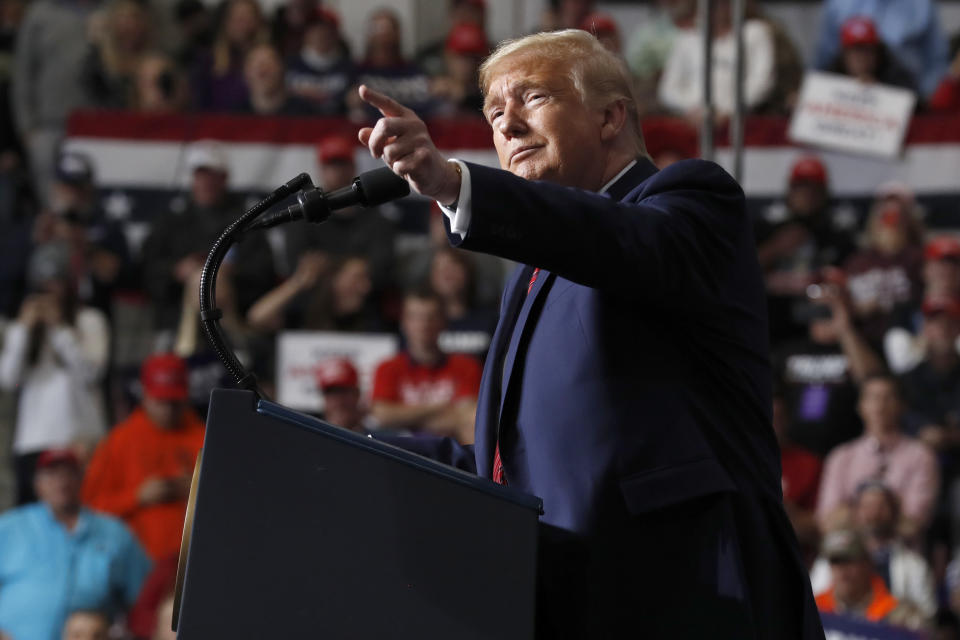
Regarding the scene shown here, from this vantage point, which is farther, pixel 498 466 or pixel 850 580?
pixel 850 580

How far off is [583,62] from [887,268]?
5.37m

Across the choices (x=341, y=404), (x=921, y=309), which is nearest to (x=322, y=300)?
(x=341, y=404)

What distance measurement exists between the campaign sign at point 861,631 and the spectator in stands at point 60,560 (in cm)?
274

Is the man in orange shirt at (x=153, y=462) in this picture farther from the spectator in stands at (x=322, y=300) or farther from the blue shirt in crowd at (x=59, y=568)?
the spectator in stands at (x=322, y=300)

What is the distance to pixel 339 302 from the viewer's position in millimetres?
7629

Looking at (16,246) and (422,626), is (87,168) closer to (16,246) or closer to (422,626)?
(16,246)

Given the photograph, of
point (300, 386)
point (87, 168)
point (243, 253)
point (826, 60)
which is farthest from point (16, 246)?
point (826, 60)

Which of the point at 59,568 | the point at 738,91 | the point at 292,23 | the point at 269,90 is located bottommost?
the point at 59,568

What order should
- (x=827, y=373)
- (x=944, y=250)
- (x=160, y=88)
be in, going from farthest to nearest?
1. (x=160, y=88)
2. (x=944, y=250)
3. (x=827, y=373)

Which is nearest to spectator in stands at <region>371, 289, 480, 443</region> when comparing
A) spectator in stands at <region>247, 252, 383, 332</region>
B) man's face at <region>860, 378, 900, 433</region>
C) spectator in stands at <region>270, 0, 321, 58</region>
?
spectator in stands at <region>247, 252, 383, 332</region>

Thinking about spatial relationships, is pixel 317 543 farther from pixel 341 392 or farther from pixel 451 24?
pixel 451 24

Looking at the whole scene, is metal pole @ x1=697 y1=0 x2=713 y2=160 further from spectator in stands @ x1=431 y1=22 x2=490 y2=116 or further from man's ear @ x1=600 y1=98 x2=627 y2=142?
spectator in stands @ x1=431 y1=22 x2=490 y2=116

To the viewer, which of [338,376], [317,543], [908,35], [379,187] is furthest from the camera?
[908,35]

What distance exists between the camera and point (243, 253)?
308 inches
